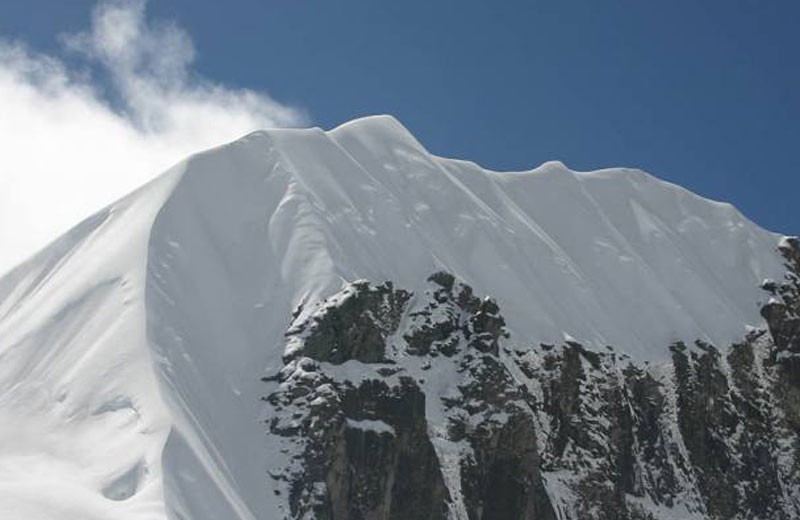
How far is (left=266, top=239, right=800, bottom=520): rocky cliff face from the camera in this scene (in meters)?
52.6

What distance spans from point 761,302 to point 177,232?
3631 cm

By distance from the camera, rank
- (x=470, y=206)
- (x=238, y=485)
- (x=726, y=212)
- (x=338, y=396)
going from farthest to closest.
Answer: (x=726, y=212)
(x=470, y=206)
(x=338, y=396)
(x=238, y=485)

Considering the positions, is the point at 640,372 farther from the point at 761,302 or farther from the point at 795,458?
the point at 761,302

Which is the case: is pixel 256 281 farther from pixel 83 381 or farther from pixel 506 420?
pixel 506 420

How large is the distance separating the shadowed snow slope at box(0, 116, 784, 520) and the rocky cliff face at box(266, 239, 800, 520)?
1.80 meters

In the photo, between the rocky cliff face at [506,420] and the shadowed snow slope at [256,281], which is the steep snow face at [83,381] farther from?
the rocky cliff face at [506,420]

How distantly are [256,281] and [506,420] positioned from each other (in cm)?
1407

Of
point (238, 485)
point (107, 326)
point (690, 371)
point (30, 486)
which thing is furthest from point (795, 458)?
point (30, 486)

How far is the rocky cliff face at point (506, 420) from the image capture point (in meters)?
52.6

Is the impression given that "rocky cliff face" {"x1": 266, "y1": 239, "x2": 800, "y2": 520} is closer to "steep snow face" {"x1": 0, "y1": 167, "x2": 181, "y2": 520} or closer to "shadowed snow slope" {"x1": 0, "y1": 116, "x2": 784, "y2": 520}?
"shadowed snow slope" {"x1": 0, "y1": 116, "x2": 784, "y2": 520}

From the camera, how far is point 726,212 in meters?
86.2

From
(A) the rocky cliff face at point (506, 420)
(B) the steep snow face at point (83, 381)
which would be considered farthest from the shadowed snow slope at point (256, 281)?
(A) the rocky cliff face at point (506, 420)

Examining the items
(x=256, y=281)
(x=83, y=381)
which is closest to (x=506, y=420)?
(x=256, y=281)

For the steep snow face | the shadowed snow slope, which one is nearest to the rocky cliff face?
the shadowed snow slope
